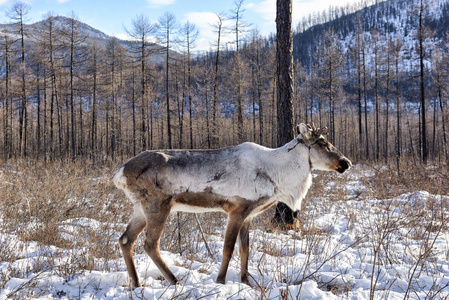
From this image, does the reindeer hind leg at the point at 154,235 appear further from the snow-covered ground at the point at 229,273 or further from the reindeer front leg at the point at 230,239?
the reindeer front leg at the point at 230,239

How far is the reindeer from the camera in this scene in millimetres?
3484

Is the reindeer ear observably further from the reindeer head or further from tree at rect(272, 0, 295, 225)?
tree at rect(272, 0, 295, 225)

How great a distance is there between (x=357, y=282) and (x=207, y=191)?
6.97 feet

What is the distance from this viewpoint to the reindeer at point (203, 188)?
348 centimetres

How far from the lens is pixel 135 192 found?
11.7 feet

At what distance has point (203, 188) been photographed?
3.58 metres

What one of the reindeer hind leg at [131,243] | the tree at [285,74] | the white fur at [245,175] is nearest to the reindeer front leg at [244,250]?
the white fur at [245,175]

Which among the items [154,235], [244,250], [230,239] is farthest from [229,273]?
[154,235]

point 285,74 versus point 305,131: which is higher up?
point 285,74

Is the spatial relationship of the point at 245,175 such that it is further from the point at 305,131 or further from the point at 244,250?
the point at 305,131

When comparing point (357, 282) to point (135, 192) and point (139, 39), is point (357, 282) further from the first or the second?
point (139, 39)

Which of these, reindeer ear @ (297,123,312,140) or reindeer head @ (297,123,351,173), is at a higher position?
reindeer ear @ (297,123,312,140)

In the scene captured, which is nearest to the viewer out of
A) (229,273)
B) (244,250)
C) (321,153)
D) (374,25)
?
(244,250)

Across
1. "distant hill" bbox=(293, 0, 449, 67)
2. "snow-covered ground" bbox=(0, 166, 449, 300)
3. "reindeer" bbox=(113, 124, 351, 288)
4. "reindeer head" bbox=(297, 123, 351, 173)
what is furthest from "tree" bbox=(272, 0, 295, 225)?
"distant hill" bbox=(293, 0, 449, 67)
